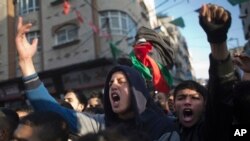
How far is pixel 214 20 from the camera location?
1.84 meters

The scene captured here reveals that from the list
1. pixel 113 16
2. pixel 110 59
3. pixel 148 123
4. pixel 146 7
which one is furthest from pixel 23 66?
pixel 146 7

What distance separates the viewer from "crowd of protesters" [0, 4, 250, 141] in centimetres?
188

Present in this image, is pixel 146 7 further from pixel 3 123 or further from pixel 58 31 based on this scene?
pixel 3 123

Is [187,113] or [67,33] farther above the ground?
[67,33]

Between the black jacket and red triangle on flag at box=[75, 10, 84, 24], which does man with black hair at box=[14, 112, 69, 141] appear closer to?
the black jacket

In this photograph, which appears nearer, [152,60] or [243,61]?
[243,61]

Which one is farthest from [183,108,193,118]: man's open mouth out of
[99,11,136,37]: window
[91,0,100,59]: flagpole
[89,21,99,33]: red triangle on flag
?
[99,11,136,37]: window

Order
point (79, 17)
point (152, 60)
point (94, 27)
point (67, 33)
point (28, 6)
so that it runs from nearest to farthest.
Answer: point (152, 60) → point (94, 27) → point (79, 17) → point (67, 33) → point (28, 6)

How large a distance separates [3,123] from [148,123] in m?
1.08

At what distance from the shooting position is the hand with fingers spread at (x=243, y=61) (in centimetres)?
242

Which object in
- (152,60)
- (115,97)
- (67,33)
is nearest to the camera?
(115,97)

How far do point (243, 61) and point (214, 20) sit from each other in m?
0.70

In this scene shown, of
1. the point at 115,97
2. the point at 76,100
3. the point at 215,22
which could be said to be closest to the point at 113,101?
the point at 115,97

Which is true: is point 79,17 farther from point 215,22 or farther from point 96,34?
point 215,22
